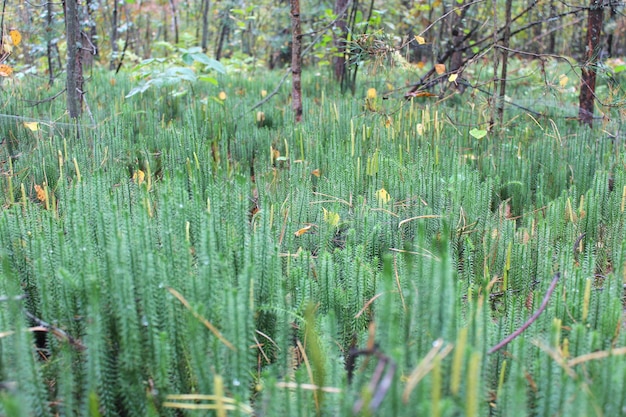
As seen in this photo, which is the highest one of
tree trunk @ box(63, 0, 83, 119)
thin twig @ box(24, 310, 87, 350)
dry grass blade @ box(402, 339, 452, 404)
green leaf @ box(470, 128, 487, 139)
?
tree trunk @ box(63, 0, 83, 119)

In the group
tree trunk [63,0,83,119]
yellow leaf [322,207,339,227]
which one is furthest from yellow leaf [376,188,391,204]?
tree trunk [63,0,83,119]

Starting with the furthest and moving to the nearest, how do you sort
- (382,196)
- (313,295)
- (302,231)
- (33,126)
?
(33,126) → (382,196) → (302,231) → (313,295)

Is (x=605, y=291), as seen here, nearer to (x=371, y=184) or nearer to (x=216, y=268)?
(x=216, y=268)

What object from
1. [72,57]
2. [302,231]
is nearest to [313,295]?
[302,231]

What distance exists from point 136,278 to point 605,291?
1.01 m

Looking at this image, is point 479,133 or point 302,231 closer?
point 302,231

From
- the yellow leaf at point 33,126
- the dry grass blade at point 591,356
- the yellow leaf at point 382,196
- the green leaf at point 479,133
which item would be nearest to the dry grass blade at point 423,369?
the dry grass blade at point 591,356

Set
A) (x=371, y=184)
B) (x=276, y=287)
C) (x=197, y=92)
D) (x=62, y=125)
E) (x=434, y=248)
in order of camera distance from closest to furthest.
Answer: (x=276, y=287), (x=434, y=248), (x=371, y=184), (x=62, y=125), (x=197, y=92)

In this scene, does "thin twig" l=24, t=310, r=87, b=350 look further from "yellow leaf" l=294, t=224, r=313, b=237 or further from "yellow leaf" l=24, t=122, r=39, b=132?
"yellow leaf" l=24, t=122, r=39, b=132

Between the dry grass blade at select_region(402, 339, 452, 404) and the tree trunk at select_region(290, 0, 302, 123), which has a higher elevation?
the tree trunk at select_region(290, 0, 302, 123)

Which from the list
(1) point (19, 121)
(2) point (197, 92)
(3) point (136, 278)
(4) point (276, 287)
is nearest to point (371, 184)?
(4) point (276, 287)

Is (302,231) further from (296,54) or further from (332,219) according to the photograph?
(296,54)

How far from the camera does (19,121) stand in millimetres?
3434

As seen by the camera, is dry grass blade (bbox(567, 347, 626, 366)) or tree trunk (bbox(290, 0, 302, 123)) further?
tree trunk (bbox(290, 0, 302, 123))
